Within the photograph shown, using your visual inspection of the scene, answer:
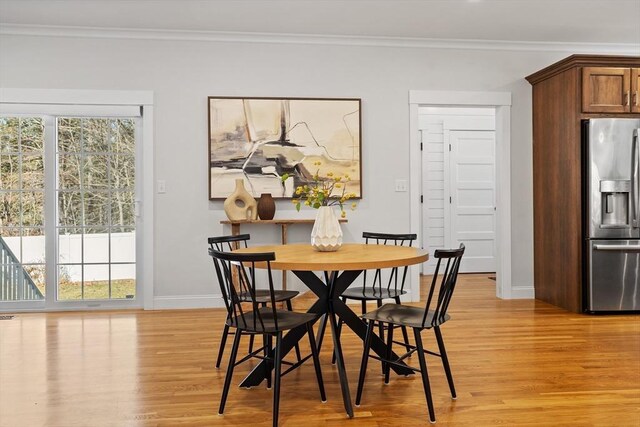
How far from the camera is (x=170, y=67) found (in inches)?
197

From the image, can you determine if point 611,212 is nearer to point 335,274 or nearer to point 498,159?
point 498,159

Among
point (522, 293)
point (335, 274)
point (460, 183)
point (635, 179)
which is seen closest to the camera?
point (335, 274)

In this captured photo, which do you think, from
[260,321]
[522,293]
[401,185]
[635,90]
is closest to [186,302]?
[401,185]

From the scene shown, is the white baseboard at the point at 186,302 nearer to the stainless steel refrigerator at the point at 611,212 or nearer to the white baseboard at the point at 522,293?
the white baseboard at the point at 522,293

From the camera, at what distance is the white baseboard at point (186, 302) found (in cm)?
502

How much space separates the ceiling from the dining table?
227 cm

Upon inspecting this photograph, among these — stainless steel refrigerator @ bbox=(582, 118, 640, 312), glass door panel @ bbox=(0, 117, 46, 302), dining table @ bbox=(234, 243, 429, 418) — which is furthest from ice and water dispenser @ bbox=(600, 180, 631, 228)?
glass door panel @ bbox=(0, 117, 46, 302)

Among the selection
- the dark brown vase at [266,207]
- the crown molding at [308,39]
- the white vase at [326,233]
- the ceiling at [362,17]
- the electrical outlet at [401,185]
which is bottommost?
the white vase at [326,233]

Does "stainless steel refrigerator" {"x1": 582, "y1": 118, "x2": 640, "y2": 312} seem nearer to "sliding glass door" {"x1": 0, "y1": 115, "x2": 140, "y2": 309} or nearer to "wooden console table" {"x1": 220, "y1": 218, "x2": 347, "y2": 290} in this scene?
"wooden console table" {"x1": 220, "y1": 218, "x2": 347, "y2": 290}

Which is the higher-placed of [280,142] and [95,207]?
[280,142]

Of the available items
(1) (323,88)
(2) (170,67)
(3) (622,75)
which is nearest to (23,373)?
(2) (170,67)

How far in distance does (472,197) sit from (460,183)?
0.26m

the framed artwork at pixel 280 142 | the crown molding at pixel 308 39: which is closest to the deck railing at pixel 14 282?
the framed artwork at pixel 280 142

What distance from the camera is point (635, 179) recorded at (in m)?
4.53
